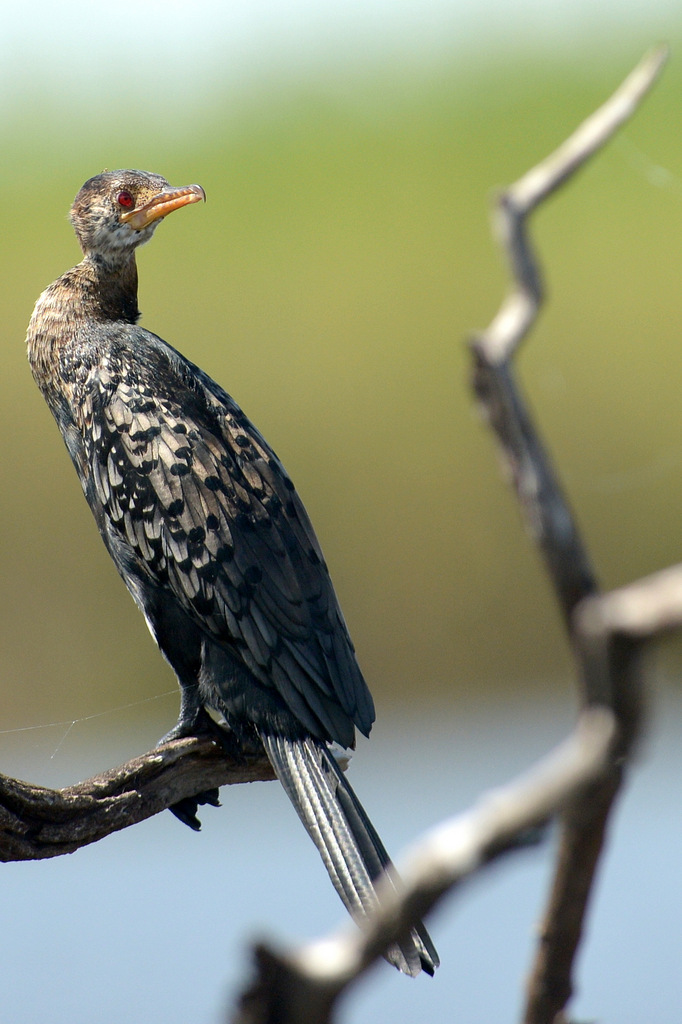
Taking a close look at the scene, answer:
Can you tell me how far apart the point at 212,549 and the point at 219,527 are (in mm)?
38

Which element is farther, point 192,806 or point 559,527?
point 192,806

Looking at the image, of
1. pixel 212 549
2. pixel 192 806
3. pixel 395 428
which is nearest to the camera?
pixel 212 549

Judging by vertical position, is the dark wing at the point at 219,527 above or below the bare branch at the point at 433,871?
below

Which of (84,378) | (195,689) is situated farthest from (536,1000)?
(84,378)

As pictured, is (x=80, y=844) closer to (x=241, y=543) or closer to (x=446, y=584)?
(x=241, y=543)

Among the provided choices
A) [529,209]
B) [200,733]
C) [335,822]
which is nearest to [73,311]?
[200,733]

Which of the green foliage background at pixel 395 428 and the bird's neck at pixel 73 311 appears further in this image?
the green foliage background at pixel 395 428

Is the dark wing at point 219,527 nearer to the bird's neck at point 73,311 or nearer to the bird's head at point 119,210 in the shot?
the bird's neck at point 73,311

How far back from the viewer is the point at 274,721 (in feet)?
6.51

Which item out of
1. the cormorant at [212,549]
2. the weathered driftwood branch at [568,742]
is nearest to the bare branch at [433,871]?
the weathered driftwood branch at [568,742]

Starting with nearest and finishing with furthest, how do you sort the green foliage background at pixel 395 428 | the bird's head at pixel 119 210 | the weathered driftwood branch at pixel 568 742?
the weathered driftwood branch at pixel 568 742 → the bird's head at pixel 119 210 → the green foliage background at pixel 395 428

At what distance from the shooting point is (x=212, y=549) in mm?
1997

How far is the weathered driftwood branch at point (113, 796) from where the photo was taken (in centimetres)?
170

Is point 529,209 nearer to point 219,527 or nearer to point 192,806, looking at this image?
point 219,527
